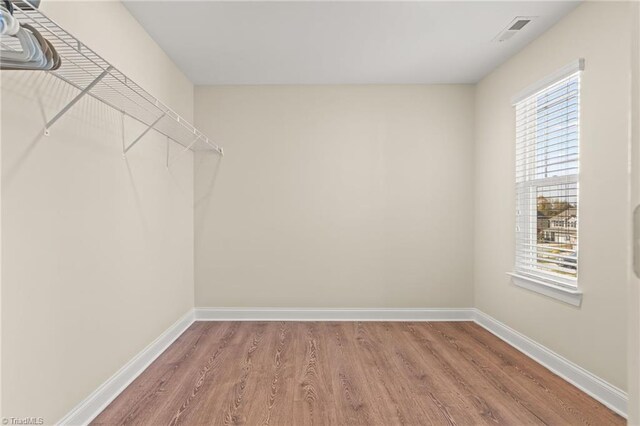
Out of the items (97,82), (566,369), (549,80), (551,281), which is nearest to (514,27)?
(549,80)

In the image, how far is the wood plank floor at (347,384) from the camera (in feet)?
6.41

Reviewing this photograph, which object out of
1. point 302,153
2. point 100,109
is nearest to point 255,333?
point 302,153

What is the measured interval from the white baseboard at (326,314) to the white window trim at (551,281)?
945 mm

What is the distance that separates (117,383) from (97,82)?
68.1 inches

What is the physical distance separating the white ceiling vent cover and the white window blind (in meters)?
0.46

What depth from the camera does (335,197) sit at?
12.2 ft

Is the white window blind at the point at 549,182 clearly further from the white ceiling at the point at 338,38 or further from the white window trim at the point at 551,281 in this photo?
the white ceiling at the point at 338,38

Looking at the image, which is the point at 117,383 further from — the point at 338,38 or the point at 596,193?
the point at 596,193

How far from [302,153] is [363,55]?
3.75 ft

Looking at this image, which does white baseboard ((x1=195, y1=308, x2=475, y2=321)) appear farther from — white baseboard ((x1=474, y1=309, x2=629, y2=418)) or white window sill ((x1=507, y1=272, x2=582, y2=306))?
white window sill ((x1=507, y1=272, x2=582, y2=306))

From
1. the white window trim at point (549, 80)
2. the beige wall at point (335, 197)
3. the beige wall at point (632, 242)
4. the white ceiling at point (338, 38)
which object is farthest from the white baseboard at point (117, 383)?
the white window trim at point (549, 80)

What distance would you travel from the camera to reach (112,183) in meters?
2.15

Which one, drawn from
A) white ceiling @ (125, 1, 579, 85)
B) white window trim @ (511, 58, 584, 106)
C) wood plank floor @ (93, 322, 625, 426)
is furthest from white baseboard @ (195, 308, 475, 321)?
white ceiling @ (125, 1, 579, 85)

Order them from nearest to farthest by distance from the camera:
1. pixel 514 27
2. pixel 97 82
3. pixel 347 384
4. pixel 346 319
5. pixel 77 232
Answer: pixel 97 82 → pixel 77 232 → pixel 347 384 → pixel 514 27 → pixel 346 319
